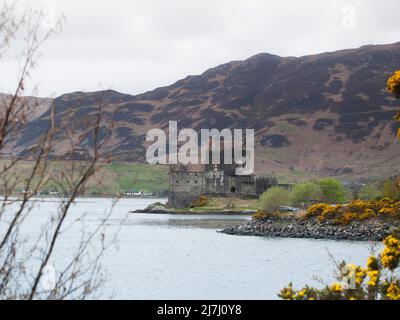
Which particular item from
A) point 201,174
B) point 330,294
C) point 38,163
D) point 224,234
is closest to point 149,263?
point 224,234

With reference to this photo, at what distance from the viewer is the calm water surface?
109ft

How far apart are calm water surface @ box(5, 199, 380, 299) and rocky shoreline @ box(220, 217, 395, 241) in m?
2.53

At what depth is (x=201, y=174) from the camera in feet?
419

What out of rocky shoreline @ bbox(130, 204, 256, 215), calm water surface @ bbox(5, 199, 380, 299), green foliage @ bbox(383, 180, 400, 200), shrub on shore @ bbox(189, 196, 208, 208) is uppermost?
green foliage @ bbox(383, 180, 400, 200)

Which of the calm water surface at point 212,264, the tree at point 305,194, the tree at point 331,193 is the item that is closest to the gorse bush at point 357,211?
Answer: the calm water surface at point 212,264

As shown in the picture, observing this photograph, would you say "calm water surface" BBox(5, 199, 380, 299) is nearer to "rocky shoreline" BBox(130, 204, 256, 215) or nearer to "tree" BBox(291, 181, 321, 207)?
"tree" BBox(291, 181, 321, 207)

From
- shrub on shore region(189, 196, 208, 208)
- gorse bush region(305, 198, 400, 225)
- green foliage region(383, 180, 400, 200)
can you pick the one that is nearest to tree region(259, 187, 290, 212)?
gorse bush region(305, 198, 400, 225)

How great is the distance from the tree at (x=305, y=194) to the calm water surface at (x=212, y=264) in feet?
91.5

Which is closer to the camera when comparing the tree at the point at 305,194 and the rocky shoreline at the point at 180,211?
the tree at the point at 305,194

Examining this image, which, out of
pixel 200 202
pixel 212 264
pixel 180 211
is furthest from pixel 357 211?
pixel 200 202

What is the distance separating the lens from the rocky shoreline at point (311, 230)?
60562 mm

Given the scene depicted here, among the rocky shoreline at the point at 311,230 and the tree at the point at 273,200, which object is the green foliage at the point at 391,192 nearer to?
the rocky shoreline at the point at 311,230

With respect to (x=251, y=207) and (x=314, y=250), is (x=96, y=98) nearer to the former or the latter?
(x=314, y=250)

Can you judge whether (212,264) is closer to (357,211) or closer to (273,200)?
(357,211)
